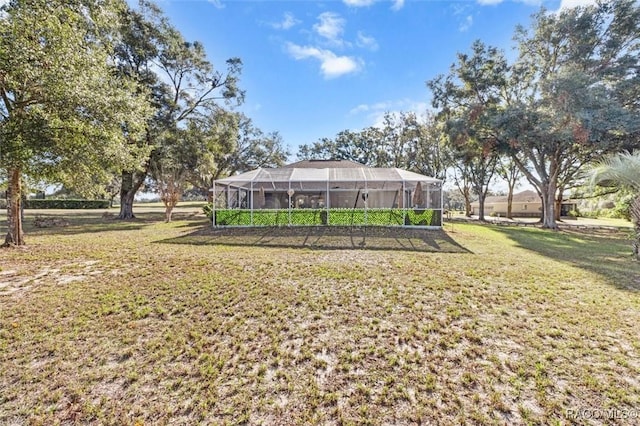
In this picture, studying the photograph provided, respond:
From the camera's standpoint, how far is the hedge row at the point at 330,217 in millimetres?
13266

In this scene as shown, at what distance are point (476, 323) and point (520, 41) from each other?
21.8 metres

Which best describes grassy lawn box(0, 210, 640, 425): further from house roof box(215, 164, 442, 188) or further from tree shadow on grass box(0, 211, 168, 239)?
house roof box(215, 164, 442, 188)

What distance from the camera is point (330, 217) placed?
1338 centimetres

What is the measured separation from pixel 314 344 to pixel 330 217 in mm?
10264

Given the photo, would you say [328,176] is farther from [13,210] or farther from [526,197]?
[526,197]

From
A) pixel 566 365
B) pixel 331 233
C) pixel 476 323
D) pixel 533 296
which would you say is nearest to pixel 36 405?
pixel 476 323

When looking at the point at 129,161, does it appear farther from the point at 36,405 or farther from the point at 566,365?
the point at 566,365

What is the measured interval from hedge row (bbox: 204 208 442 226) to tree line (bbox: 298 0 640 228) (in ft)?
23.6

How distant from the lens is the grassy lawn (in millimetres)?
2316

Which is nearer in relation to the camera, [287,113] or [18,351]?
[18,351]

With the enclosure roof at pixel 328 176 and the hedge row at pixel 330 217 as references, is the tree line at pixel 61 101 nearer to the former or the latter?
the hedge row at pixel 330 217

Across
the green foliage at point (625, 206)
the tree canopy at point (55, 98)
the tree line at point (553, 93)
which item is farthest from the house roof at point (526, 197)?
the tree canopy at point (55, 98)

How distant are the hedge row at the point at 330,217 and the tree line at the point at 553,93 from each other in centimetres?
720

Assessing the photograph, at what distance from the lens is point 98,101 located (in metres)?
6.96
